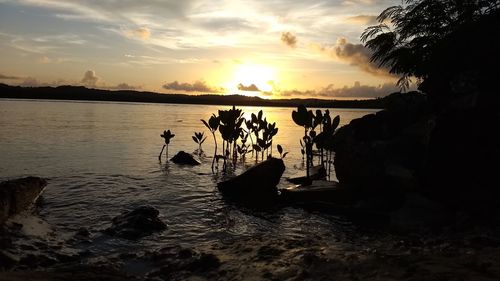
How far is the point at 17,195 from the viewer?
33.5 ft

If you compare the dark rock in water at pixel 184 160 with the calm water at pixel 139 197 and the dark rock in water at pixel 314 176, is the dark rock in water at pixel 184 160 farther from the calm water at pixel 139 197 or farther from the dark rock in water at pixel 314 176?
the dark rock in water at pixel 314 176

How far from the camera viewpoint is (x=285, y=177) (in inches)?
721

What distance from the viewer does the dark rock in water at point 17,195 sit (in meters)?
9.52

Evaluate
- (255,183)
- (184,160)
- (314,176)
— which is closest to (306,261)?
(255,183)

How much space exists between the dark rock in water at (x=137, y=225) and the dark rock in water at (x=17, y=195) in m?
2.34

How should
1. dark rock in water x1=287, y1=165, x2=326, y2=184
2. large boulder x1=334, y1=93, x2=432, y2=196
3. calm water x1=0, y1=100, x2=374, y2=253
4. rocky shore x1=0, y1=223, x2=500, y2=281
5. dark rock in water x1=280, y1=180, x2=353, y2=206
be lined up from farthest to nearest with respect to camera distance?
dark rock in water x1=287, y1=165, x2=326, y2=184 < dark rock in water x1=280, y1=180, x2=353, y2=206 < large boulder x1=334, y1=93, x2=432, y2=196 < calm water x1=0, y1=100, x2=374, y2=253 < rocky shore x1=0, y1=223, x2=500, y2=281

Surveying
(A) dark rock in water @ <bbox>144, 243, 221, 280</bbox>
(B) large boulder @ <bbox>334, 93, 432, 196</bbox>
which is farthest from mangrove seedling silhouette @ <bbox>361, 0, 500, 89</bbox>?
(A) dark rock in water @ <bbox>144, 243, 221, 280</bbox>

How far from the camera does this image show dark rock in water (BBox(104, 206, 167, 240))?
8.98 m

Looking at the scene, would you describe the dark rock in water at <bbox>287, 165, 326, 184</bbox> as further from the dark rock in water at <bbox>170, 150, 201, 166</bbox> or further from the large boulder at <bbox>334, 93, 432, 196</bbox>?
the dark rock in water at <bbox>170, 150, 201, 166</bbox>

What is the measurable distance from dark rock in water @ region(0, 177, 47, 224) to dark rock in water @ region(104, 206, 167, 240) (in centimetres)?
234

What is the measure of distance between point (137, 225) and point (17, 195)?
3.28 meters

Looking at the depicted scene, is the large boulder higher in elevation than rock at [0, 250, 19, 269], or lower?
higher

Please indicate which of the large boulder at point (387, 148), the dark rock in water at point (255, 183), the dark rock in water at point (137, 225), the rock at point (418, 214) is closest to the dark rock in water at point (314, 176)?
the dark rock in water at point (255, 183)

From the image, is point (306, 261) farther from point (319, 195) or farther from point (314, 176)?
point (314, 176)
